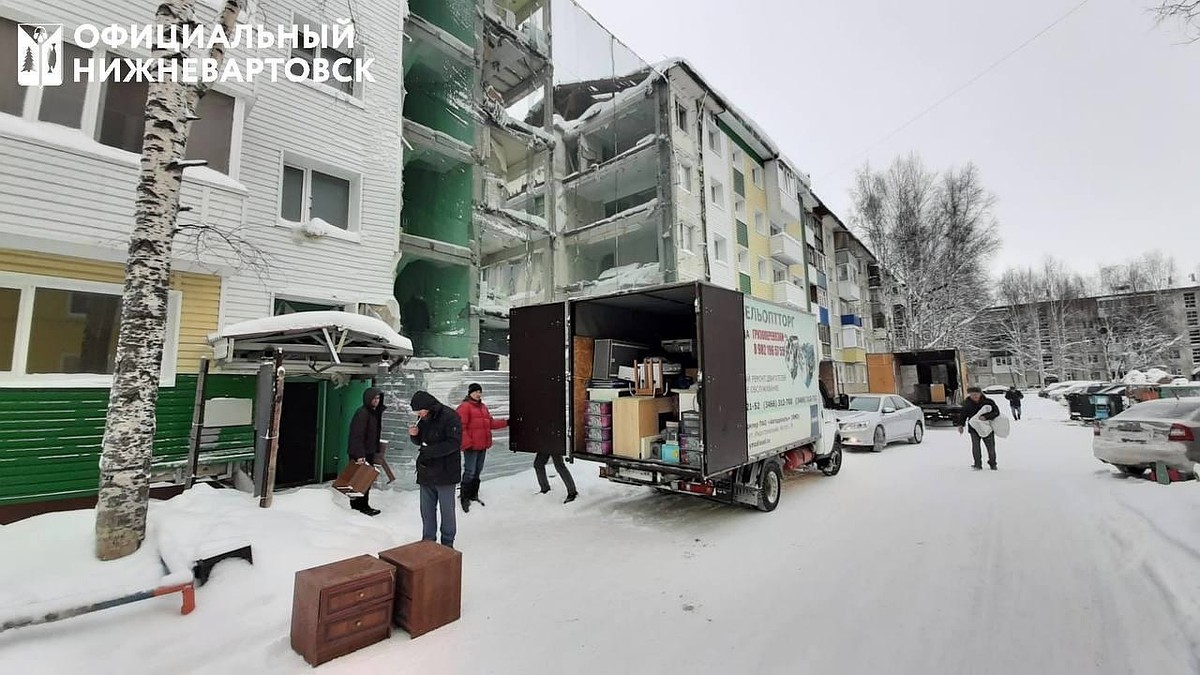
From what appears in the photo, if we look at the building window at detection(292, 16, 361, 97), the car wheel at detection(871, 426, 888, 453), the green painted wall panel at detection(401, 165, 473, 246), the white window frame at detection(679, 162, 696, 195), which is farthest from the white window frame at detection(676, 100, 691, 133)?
the car wheel at detection(871, 426, 888, 453)

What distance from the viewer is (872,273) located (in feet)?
153

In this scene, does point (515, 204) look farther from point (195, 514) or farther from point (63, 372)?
point (195, 514)

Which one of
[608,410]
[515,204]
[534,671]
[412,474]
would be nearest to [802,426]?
[608,410]

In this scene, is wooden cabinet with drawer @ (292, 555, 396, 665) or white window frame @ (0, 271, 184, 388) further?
white window frame @ (0, 271, 184, 388)

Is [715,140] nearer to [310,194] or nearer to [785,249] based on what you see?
[785,249]

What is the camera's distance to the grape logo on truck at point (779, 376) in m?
6.76

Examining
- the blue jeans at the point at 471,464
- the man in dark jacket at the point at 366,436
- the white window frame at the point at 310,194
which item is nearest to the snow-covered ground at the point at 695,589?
the man in dark jacket at the point at 366,436

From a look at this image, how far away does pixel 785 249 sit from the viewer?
25.6 m

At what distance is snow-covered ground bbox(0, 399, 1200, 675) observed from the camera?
10.6ft

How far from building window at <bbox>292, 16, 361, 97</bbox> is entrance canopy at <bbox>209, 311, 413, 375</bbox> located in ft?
19.0

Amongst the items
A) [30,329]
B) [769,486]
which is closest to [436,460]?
[769,486]

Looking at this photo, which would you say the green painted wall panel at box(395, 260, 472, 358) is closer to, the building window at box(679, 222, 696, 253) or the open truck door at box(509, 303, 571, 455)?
the open truck door at box(509, 303, 571, 455)

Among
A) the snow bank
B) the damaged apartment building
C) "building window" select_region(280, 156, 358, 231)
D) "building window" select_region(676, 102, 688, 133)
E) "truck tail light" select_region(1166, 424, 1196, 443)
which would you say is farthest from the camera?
"building window" select_region(676, 102, 688, 133)

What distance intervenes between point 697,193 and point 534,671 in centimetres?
1956
